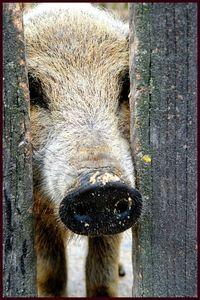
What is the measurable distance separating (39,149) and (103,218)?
68 centimetres

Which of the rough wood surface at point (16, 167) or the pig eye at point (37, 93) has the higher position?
the pig eye at point (37, 93)

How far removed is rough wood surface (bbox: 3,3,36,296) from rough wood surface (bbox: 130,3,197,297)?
47 centimetres

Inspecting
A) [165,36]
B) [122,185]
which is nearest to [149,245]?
[122,185]

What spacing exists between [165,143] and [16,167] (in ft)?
2.09

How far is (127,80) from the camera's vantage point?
2.60 m

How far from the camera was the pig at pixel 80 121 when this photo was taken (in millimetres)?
1970

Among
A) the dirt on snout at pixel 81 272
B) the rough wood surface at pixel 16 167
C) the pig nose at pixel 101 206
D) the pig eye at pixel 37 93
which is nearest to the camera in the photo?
the pig nose at pixel 101 206

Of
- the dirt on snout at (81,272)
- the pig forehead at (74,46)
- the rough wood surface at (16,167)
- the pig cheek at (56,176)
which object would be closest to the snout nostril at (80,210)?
the pig cheek at (56,176)

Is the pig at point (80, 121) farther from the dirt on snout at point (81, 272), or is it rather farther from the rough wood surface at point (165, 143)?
the dirt on snout at point (81, 272)

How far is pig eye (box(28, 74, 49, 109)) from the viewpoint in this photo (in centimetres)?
250

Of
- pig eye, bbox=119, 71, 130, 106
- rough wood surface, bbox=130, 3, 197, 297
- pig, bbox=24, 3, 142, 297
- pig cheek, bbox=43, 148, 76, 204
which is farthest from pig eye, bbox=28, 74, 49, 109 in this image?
rough wood surface, bbox=130, 3, 197, 297

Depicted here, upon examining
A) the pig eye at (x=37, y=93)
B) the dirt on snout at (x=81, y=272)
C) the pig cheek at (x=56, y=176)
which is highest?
the pig eye at (x=37, y=93)

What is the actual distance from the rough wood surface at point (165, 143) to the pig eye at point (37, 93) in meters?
0.54

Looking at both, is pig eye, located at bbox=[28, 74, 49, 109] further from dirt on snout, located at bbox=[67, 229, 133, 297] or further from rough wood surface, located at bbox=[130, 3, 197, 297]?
dirt on snout, located at bbox=[67, 229, 133, 297]
